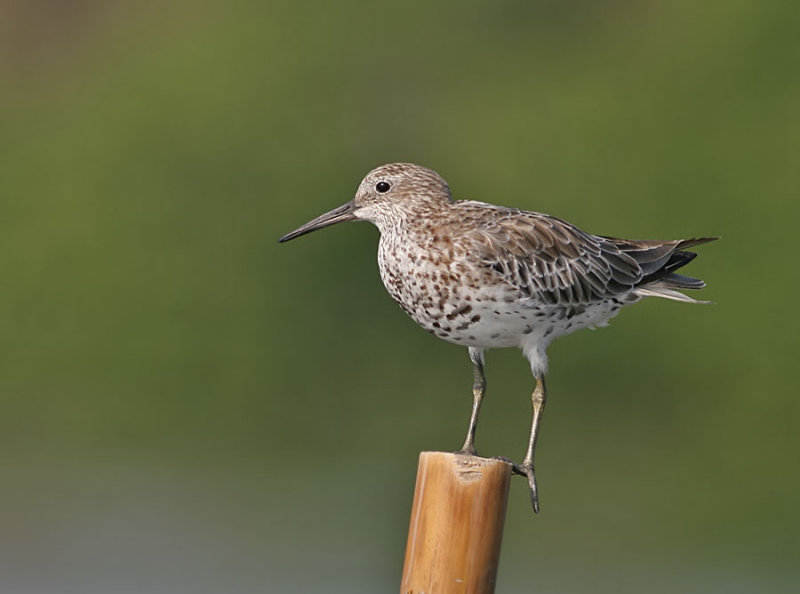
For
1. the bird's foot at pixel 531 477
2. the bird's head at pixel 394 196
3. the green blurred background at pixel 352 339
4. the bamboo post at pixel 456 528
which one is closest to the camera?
the bamboo post at pixel 456 528

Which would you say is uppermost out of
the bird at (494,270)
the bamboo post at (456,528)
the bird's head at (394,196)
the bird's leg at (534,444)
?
the bird's head at (394,196)

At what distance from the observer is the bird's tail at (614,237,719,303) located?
893 cm

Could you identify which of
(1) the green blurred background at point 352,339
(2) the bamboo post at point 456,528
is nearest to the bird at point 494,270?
(2) the bamboo post at point 456,528

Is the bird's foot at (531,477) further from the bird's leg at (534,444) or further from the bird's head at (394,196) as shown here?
the bird's head at (394,196)

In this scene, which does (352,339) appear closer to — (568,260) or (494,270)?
(568,260)

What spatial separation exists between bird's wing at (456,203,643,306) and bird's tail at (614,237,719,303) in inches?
2.9

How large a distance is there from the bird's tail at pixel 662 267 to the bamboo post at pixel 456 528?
8.40 ft

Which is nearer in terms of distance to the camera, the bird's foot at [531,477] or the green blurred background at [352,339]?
→ the bird's foot at [531,477]

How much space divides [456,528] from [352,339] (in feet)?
32.1

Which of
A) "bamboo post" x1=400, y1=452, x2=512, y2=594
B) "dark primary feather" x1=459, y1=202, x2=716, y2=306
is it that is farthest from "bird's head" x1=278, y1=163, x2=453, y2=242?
"bamboo post" x1=400, y1=452, x2=512, y2=594

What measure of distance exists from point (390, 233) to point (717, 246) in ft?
27.2

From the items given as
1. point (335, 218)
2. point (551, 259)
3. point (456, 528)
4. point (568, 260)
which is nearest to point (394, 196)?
point (335, 218)

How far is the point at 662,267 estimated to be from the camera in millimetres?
8992

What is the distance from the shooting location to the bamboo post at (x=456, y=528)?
6.57 m
